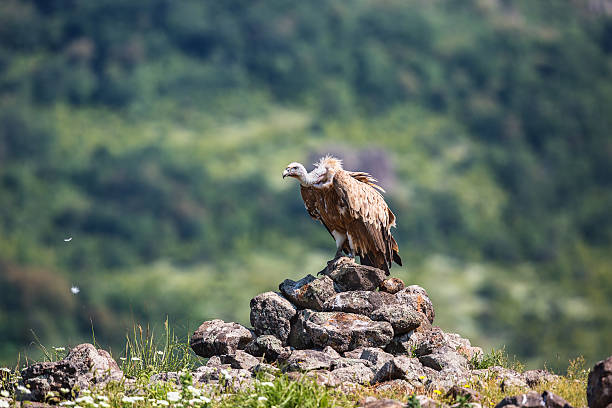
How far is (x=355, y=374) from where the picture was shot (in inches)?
466

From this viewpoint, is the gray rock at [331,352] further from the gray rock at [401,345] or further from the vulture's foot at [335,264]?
the vulture's foot at [335,264]

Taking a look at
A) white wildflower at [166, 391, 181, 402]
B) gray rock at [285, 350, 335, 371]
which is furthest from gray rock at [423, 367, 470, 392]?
white wildflower at [166, 391, 181, 402]

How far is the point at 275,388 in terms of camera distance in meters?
10.3

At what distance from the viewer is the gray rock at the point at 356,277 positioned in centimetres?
1416

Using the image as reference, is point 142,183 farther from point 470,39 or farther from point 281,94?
point 470,39

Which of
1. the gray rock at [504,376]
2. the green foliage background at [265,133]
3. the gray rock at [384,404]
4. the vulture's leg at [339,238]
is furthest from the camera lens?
the green foliage background at [265,133]

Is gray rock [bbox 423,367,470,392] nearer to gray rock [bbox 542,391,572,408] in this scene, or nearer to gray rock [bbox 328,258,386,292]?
gray rock [bbox 542,391,572,408]

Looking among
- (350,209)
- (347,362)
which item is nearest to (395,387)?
(347,362)

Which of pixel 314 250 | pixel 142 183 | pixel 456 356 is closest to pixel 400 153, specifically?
pixel 314 250

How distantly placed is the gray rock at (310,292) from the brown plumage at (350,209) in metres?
1.21

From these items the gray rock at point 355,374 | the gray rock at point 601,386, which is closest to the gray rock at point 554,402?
the gray rock at point 601,386

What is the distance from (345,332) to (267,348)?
1241mm

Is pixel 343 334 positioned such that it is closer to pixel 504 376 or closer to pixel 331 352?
pixel 331 352

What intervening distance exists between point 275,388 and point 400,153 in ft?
232
